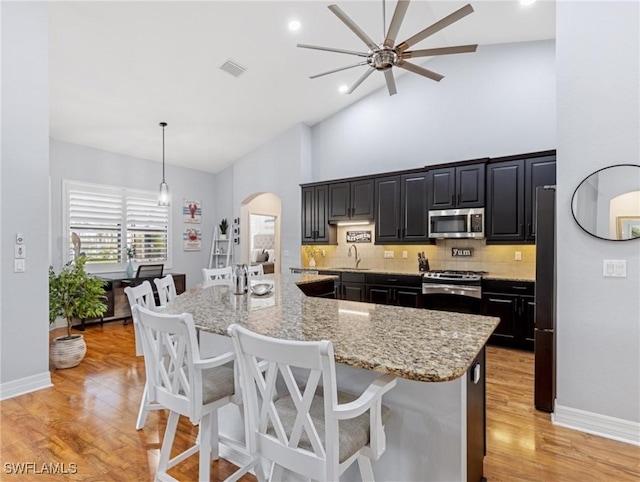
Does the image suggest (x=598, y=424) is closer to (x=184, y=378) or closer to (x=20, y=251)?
(x=184, y=378)

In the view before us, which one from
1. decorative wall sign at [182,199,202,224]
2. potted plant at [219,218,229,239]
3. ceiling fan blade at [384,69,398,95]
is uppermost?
ceiling fan blade at [384,69,398,95]

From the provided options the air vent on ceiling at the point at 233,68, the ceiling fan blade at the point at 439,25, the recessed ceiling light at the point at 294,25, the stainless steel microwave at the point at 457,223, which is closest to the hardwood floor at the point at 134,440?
the stainless steel microwave at the point at 457,223

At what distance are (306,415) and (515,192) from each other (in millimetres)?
4020

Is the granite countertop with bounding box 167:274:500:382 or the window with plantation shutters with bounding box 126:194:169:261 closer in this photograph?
the granite countertop with bounding box 167:274:500:382

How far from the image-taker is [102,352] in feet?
13.1

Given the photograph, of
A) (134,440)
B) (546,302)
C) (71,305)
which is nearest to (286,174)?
(71,305)

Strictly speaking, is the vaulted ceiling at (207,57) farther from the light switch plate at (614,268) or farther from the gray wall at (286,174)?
the light switch plate at (614,268)

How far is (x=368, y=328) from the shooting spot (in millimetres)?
1612

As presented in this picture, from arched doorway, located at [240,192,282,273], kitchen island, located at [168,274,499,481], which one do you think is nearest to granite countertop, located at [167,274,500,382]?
kitchen island, located at [168,274,499,481]

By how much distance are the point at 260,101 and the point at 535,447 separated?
5.08 meters

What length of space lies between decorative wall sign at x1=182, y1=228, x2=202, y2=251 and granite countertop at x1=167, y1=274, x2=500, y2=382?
463 centimetres

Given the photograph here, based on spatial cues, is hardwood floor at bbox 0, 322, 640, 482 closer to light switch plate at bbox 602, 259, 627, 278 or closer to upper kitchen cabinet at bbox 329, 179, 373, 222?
light switch plate at bbox 602, 259, 627, 278

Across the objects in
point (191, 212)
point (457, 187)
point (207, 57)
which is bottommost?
point (191, 212)

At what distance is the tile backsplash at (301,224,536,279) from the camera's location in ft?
14.3
